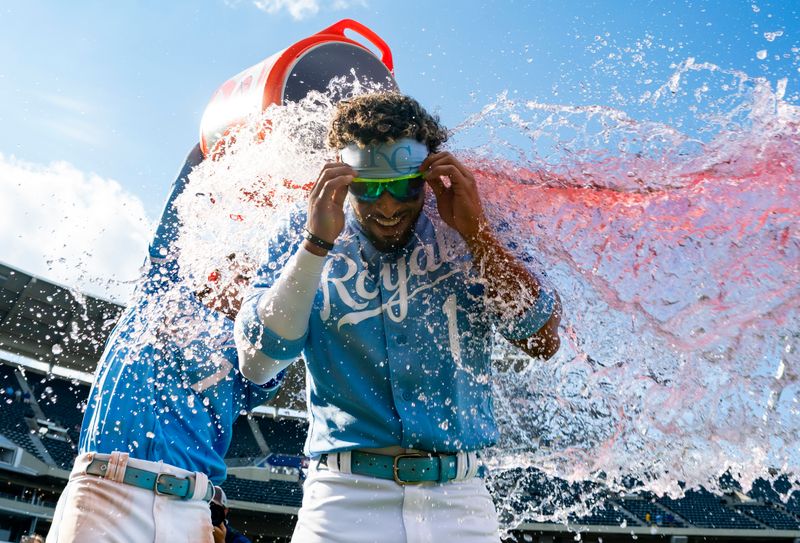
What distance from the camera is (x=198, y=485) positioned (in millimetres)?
3092

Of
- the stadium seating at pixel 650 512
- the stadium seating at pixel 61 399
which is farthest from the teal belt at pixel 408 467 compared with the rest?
the stadium seating at pixel 650 512

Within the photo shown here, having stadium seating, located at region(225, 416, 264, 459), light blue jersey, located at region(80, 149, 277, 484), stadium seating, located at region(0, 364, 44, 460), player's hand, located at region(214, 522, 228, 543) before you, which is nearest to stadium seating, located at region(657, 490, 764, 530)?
stadium seating, located at region(225, 416, 264, 459)

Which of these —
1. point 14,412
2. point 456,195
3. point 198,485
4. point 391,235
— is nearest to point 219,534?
point 198,485

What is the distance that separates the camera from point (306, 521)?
6.57ft

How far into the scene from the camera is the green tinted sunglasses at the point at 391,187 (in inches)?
83.6

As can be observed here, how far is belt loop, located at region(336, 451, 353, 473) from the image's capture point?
1.97m

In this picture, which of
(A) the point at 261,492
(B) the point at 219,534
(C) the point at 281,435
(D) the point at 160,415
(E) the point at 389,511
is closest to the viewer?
(E) the point at 389,511

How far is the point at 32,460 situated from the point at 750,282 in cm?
2451

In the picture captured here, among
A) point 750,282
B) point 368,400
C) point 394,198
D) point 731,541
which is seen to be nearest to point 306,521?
point 368,400

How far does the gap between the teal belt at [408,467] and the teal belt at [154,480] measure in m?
1.34

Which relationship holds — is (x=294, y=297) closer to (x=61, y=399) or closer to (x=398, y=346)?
(x=398, y=346)

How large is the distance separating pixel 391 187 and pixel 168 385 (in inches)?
62.1

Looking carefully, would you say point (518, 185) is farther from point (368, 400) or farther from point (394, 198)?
point (368, 400)

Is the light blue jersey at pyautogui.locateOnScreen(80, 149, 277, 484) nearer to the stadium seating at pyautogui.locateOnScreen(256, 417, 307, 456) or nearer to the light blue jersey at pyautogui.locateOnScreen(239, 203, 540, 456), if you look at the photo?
the light blue jersey at pyautogui.locateOnScreen(239, 203, 540, 456)
